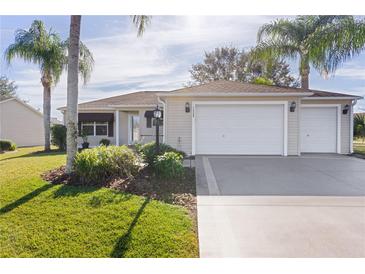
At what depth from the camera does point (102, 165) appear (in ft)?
20.6

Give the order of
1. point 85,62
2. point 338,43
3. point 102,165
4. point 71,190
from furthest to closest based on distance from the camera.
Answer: point 85,62 → point 338,43 → point 102,165 → point 71,190

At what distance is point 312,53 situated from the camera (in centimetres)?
1120

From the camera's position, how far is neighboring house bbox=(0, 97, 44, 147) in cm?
2138

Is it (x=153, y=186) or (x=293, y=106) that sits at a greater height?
(x=293, y=106)

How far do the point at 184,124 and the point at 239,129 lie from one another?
2760 millimetres

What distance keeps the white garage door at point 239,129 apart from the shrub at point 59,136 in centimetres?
962

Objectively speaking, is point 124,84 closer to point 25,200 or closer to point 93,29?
point 93,29

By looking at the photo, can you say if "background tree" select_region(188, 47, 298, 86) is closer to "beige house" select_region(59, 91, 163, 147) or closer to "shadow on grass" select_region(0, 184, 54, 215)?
"beige house" select_region(59, 91, 163, 147)

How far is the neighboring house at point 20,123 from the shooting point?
2138 centimetres

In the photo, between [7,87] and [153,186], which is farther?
[7,87]

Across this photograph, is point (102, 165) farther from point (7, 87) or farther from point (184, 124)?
point (7, 87)

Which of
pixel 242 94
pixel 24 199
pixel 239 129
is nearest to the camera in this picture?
pixel 24 199

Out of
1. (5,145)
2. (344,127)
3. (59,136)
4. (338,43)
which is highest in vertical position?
(338,43)

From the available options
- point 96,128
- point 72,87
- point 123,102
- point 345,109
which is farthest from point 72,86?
point 345,109
